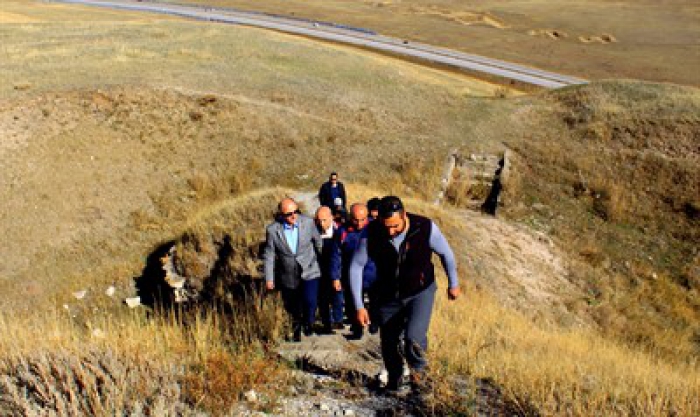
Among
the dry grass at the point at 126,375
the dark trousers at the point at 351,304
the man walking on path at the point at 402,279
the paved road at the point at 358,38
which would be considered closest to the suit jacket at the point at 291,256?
the dark trousers at the point at 351,304

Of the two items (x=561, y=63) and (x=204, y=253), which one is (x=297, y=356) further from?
(x=561, y=63)

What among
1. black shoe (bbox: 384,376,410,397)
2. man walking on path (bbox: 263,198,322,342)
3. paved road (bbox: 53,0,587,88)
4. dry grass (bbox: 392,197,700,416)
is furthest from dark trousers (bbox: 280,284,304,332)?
paved road (bbox: 53,0,587,88)

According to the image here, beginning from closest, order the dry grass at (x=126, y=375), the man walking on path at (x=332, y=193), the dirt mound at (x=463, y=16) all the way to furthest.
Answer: the dry grass at (x=126, y=375)
the man walking on path at (x=332, y=193)
the dirt mound at (x=463, y=16)

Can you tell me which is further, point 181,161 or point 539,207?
point 181,161

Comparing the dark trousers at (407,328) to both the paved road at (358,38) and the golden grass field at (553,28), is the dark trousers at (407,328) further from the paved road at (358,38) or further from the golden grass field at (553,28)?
the golden grass field at (553,28)

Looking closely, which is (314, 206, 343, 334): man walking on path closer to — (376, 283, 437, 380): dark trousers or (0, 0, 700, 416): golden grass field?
(0, 0, 700, 416): golden grass field

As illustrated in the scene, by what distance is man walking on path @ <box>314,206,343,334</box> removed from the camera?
6.52 metres

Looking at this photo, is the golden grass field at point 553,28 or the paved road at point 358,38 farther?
the golden grass field at point 553,28

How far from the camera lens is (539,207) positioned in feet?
53.5

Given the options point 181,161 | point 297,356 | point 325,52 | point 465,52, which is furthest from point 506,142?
point 465,52

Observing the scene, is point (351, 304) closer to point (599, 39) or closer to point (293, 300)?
point (293, 300)

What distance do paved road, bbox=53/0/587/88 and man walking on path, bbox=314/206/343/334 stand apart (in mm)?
34219

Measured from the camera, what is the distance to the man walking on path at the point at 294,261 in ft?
20.3

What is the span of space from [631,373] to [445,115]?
1837 centimetres
